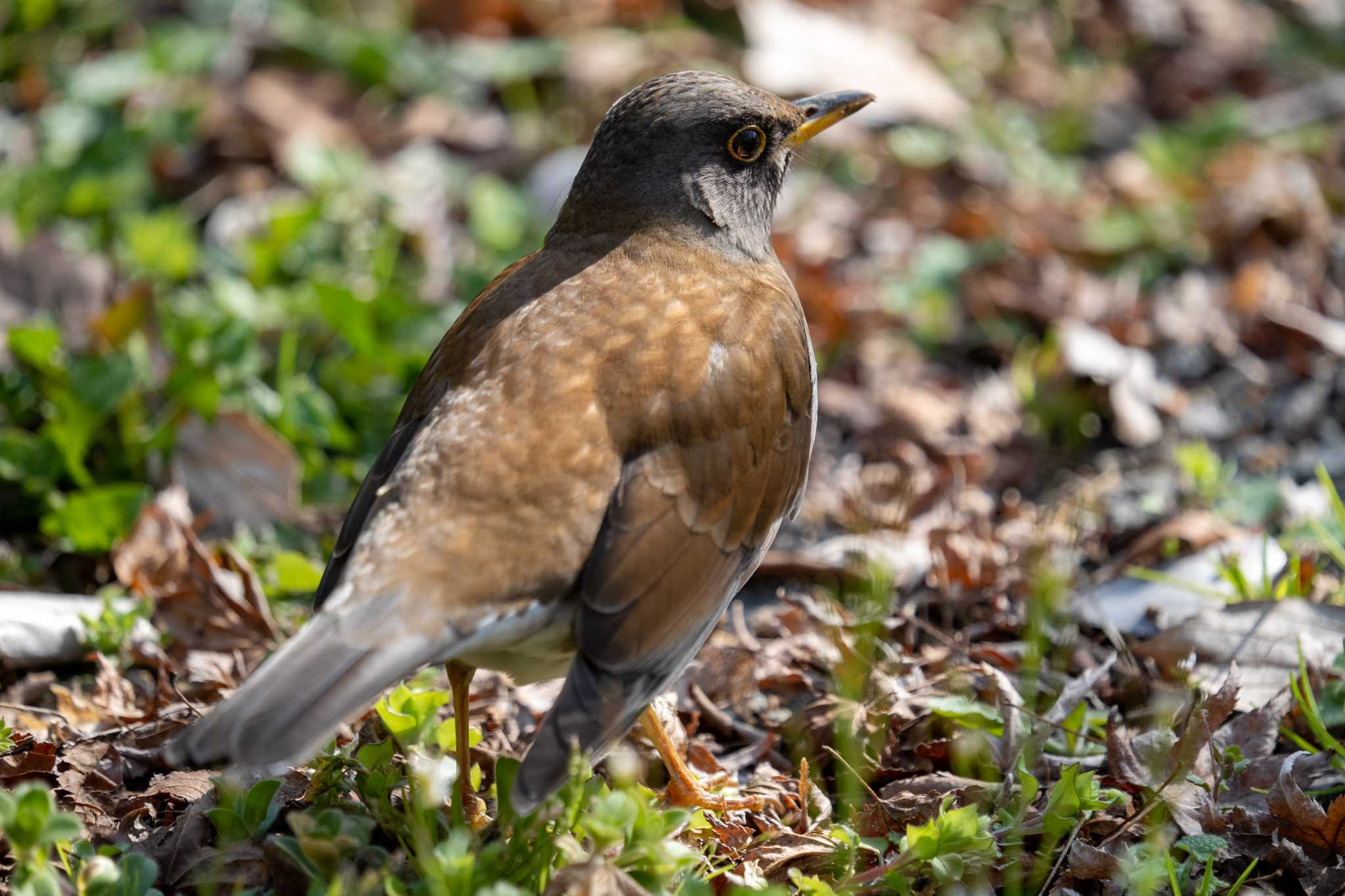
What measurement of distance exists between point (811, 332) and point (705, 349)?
2.75 meters

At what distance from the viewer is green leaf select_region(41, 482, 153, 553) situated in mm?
5031

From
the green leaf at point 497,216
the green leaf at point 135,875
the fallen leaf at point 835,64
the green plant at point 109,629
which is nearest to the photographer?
the green leaf at point 135,875

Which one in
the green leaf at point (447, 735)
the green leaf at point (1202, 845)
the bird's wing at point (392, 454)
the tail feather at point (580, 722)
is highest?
the bird's wing at point (392, 454)

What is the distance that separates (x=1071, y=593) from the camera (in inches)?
196

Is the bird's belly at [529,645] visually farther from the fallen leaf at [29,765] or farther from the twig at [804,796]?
the fallen leaf at [29,765]

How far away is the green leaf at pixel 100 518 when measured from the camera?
503 cm

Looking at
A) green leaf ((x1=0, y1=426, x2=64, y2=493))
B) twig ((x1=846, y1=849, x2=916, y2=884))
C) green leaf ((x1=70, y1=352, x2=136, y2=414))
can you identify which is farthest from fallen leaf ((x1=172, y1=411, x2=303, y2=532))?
twig ((x1=846, y1=849, x2=916, y2=884))

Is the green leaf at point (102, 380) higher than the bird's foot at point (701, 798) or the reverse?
higher

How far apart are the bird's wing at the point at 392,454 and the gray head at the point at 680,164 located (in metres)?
0.48

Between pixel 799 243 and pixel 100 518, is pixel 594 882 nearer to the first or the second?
pixel 100 518

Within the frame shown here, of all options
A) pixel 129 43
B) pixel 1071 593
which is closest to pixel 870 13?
pixel 129 43

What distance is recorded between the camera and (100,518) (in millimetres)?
5047

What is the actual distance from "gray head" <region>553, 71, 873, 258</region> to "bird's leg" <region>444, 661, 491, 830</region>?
1.51 meters

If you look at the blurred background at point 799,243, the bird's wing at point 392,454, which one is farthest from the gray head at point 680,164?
the blurred background at point 799,243
